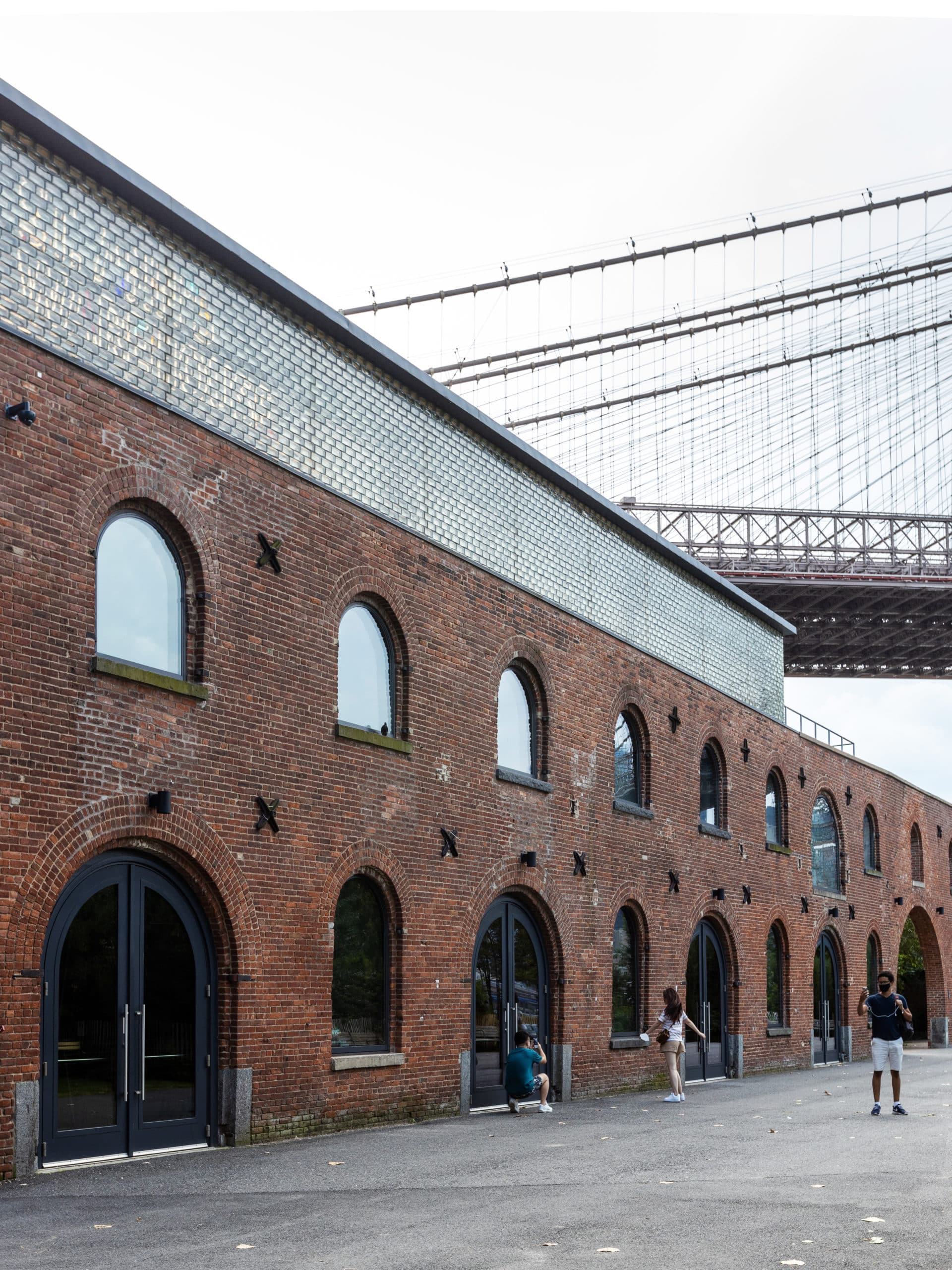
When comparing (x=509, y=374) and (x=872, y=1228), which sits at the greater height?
(x=509, y=374)

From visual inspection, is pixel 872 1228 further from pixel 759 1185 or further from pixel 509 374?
pixel 509 374

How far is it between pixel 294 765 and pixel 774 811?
15.9 m

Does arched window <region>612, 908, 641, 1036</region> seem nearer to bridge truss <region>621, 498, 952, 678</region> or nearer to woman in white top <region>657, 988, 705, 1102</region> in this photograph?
woman in white top <region>657, 988, 705, 1102</region>

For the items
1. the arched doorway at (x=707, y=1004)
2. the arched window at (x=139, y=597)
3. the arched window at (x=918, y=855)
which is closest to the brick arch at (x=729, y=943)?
the arched doorway at (x=707, y=1004)

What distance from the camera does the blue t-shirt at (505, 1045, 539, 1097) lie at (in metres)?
15.6

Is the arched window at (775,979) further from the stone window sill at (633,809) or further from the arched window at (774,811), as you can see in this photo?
the stone window sill at (633,809)

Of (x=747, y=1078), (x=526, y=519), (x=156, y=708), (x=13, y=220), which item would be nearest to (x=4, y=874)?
(x=156, y=708)

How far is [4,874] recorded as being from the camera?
997cm

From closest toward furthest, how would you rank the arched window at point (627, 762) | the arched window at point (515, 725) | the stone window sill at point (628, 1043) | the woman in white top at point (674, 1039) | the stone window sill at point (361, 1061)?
the stone window sill at point (361, 1061)
the arched window at point (515, 725)
the woman in white top at point (674, 1039)
the stone window sill at point (628, 1043)
the arched window at point (627, 762)

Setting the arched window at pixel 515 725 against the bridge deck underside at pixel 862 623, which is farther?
the bridge deck underside at pixel 862 623

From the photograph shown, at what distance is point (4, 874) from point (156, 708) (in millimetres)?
2041

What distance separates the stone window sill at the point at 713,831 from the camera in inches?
909

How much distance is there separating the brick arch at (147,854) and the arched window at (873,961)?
2308cm

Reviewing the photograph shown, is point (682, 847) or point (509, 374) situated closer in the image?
point (682, 847)
